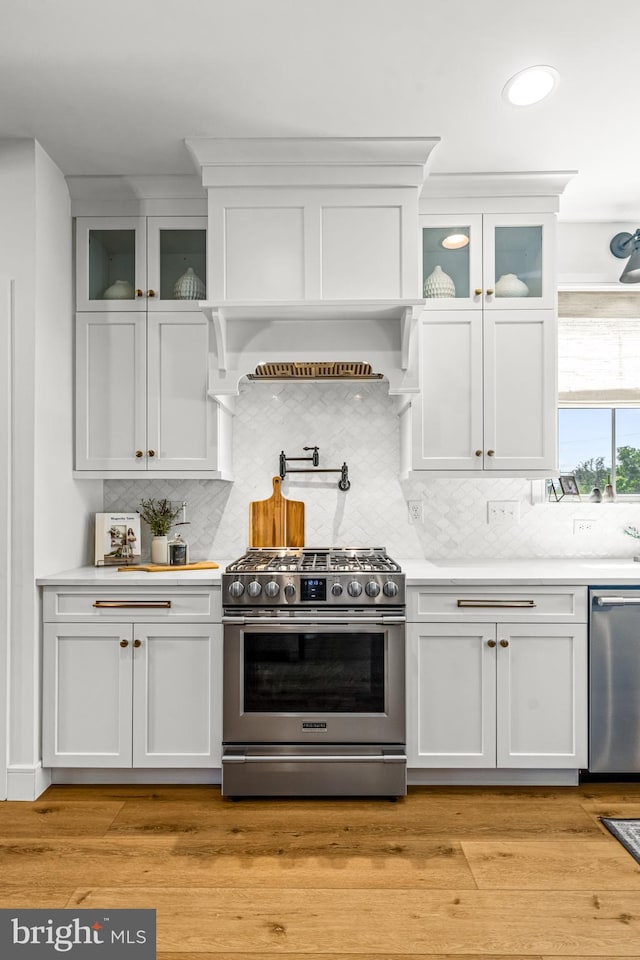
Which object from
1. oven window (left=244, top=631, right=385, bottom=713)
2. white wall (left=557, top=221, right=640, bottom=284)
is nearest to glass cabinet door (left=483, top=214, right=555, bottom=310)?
white wall (left=557, top=221, right=640, bottom=284)

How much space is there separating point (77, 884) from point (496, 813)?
1554 mm

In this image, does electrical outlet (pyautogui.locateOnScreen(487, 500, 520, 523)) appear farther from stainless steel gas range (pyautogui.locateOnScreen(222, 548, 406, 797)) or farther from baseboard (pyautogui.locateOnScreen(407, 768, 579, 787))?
baseboard (pyautogui.locateOnScreen(407, 768, 579, 787))

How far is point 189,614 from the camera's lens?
109 inches

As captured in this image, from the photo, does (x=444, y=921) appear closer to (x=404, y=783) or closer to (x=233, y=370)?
(x=404, y=783)

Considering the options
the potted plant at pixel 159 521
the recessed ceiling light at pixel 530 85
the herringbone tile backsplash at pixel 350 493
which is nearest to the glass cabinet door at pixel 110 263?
the herringbone tile backsplash at pixel 350 493

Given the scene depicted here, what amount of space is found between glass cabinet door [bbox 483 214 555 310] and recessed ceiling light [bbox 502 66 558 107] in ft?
2.22

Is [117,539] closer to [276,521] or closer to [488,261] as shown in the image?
[276,521]

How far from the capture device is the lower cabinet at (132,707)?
8.98 feet

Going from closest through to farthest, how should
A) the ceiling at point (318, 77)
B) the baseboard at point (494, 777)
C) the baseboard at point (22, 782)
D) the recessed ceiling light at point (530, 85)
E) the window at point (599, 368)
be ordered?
the ceiling at point (318, 77) → the recessed ceiling light at point (530, 85) → the baseboard at point (22, 782) → the baseboard at point (494, 777) → the window at point (599, 368)

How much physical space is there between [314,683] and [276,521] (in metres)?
0.98

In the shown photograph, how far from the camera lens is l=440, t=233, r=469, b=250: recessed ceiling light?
3.07m

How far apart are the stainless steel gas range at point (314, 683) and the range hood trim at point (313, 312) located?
1052 millimetres

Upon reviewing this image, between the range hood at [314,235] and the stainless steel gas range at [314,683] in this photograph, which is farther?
the range hood at [314,235]

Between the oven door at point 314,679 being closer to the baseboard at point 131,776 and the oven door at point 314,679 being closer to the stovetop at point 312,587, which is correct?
the stovetop at point 312,587
